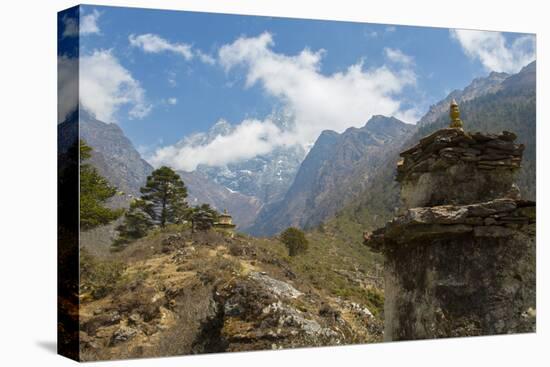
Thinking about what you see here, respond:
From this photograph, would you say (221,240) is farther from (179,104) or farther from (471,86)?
(471,86)

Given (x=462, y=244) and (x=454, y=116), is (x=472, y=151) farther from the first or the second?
(x=462, y=244)

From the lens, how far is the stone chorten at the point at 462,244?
8.03 metres

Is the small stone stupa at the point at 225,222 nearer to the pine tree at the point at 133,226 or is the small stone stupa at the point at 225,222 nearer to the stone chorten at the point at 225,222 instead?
the stone chorten at the point at 225,222

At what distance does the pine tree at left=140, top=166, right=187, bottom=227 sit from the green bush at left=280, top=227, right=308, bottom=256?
3467 mm

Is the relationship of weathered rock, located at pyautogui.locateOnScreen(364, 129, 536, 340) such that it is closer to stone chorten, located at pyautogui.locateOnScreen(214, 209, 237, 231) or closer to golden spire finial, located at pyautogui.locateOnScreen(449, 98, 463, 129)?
golden spire finial, located at pyautogui.locateOnScreen(449, 98, 463, 129)

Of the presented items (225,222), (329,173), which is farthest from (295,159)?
(329,173)

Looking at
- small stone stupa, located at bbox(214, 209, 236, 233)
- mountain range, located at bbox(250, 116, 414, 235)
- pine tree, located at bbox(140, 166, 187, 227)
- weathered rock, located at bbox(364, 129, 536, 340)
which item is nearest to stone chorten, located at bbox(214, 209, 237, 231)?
small stone stupa, located at bbox(214, 209, 236, 233)

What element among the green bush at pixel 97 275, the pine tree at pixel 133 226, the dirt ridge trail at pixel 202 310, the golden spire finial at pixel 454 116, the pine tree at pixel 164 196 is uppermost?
the golden spire finial at pixel 454 116

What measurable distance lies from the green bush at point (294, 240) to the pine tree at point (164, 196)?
3467 mm

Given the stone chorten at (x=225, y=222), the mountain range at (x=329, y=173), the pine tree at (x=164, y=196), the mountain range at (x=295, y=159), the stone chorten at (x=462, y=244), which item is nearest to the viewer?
the stone chorten at (x=462, y=244)

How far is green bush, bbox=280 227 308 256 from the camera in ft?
58.6

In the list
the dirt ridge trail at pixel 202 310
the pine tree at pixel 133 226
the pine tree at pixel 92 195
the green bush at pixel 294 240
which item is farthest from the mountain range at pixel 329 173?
the pine tree at pixel 92 195

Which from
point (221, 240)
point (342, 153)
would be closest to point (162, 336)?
point (221, 240)

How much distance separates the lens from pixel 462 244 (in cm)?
816
